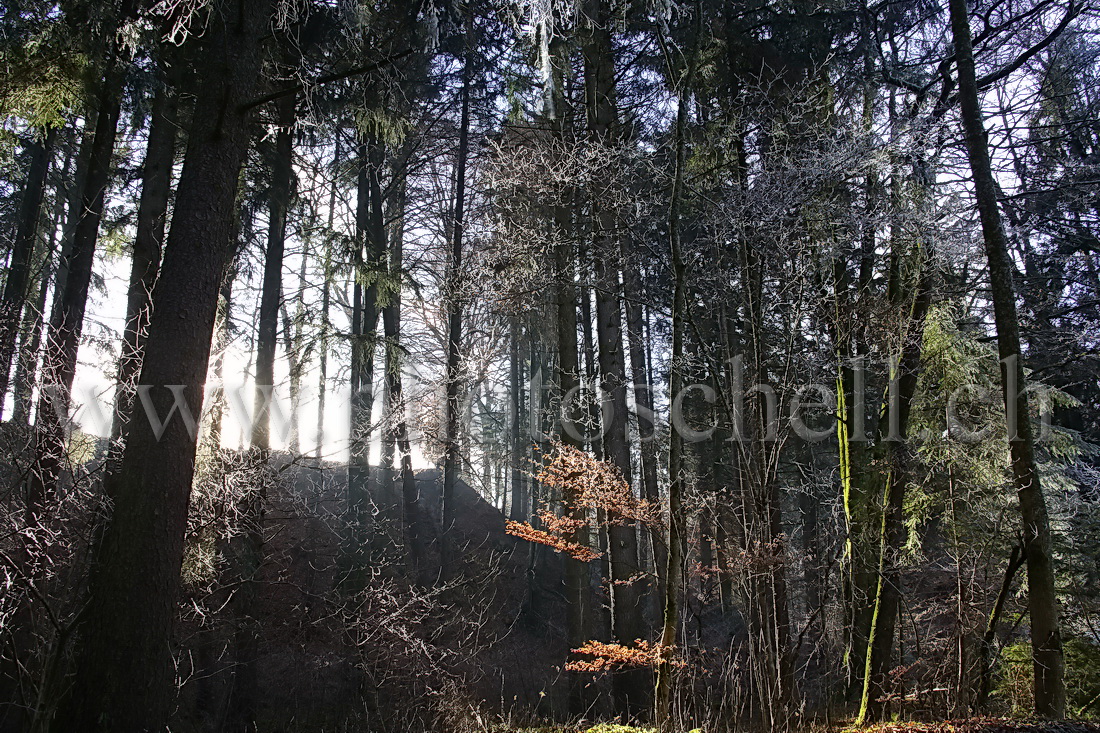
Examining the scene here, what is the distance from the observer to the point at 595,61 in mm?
9000

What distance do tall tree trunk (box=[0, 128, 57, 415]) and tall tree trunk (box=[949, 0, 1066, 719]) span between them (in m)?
8.52

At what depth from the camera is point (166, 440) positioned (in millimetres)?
4008

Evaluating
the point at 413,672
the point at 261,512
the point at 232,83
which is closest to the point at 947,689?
the point at 413,672

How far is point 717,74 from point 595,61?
5.87ft

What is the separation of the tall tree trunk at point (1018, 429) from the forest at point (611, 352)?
32 millimetres

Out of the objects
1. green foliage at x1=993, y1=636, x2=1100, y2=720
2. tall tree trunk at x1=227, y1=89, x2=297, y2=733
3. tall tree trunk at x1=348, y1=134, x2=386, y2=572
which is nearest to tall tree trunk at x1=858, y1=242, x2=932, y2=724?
green foliage at x1=993, y1=636, x2=1100, y2=720

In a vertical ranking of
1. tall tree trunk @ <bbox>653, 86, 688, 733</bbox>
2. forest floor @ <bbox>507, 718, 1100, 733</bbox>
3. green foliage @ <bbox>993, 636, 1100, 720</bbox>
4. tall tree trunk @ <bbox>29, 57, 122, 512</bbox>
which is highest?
tall tree trunk @ <bbox>29, 57, 122, 512</bbox>

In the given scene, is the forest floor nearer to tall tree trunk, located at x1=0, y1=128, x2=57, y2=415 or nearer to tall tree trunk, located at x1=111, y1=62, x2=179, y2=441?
tall tree trunk, located at x1=0, y1=128, x2=57, y2=415

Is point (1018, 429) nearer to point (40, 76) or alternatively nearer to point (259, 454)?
point (259, 454)

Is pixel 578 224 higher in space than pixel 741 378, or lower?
higher

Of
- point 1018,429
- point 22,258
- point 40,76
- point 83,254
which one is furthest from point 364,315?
point 1018,429

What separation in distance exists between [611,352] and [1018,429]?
14.8ft

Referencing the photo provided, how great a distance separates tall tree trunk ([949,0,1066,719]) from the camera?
5.38 meters

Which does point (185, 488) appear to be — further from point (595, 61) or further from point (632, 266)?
point (595, 61)
